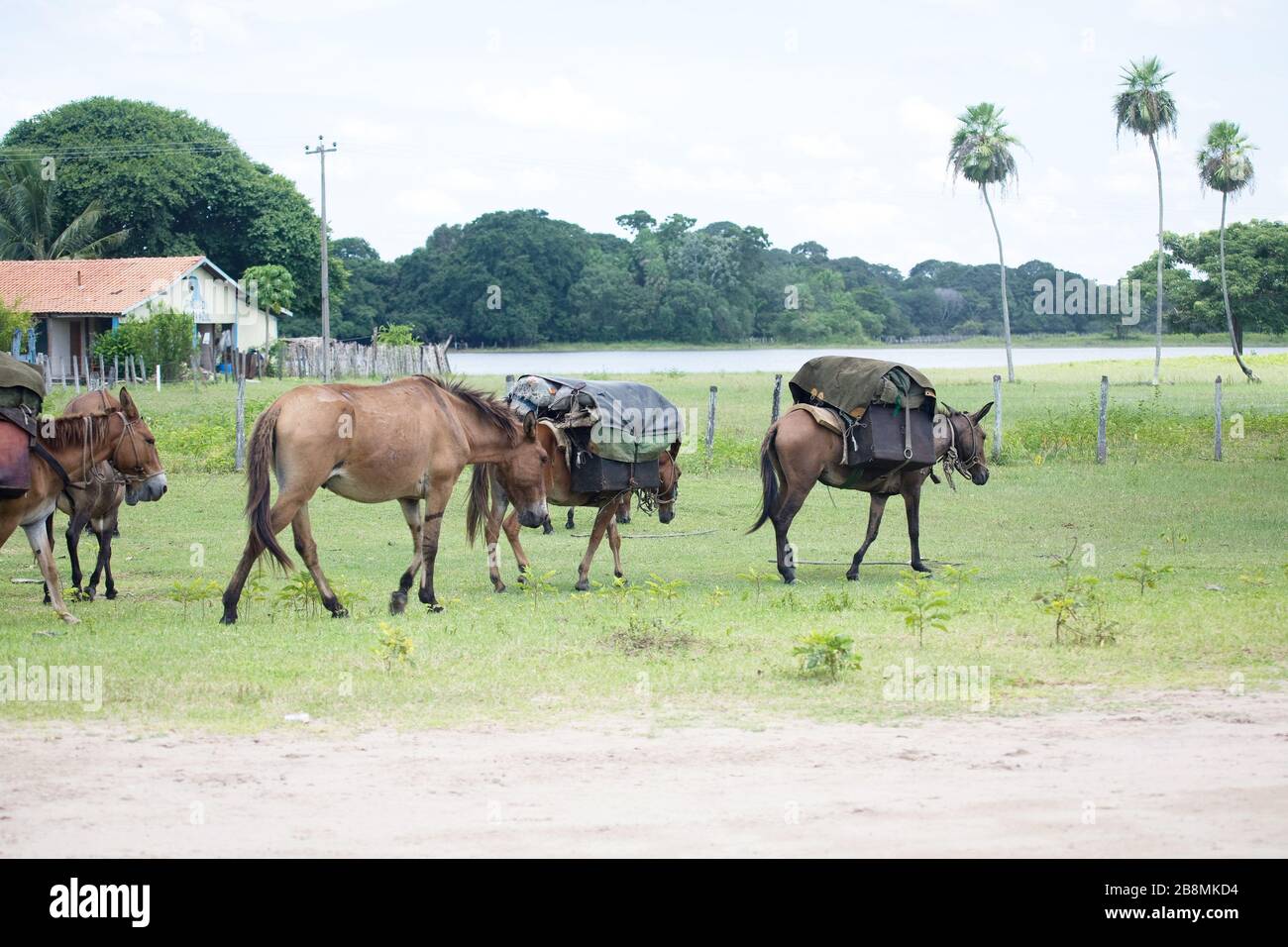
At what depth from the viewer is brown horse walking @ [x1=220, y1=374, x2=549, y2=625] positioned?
11.0 meters

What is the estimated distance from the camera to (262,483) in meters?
10.8

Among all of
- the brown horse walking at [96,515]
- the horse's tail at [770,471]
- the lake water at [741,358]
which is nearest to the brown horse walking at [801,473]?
the horse's tail at [770,471]

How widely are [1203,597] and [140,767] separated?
8.86 metres

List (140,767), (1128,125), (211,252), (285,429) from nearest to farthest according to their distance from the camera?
1. (140,767)
2. (285,429)
3. (1128,125)
4. (211,252)

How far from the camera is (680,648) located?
32.1ft

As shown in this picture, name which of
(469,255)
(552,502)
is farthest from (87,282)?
(552,502)

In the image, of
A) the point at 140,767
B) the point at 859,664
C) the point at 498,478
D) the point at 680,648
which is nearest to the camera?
the point at 140,767

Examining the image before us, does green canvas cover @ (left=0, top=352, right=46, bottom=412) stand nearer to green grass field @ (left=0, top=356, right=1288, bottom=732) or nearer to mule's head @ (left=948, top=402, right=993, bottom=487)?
green grass field @ (left=0, top=356, right=1288, bottom=732)

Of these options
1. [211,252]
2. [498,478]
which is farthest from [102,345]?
[498,478]

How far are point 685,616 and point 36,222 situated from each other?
200 feet

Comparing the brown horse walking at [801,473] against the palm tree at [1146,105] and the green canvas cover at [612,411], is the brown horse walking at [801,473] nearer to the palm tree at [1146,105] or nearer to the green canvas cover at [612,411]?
the green canvas cover at [612,411]

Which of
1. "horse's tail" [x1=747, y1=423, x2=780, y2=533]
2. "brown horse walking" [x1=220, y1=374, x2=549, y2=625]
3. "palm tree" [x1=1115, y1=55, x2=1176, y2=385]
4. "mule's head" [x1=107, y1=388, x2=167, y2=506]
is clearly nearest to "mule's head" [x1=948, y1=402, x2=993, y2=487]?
"horse's tail" [x1=747, y1=423, x2=780, y2=533]

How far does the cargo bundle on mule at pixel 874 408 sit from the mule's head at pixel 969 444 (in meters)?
0.87

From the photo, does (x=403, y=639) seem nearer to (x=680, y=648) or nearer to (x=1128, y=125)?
(x=680, y=648)
